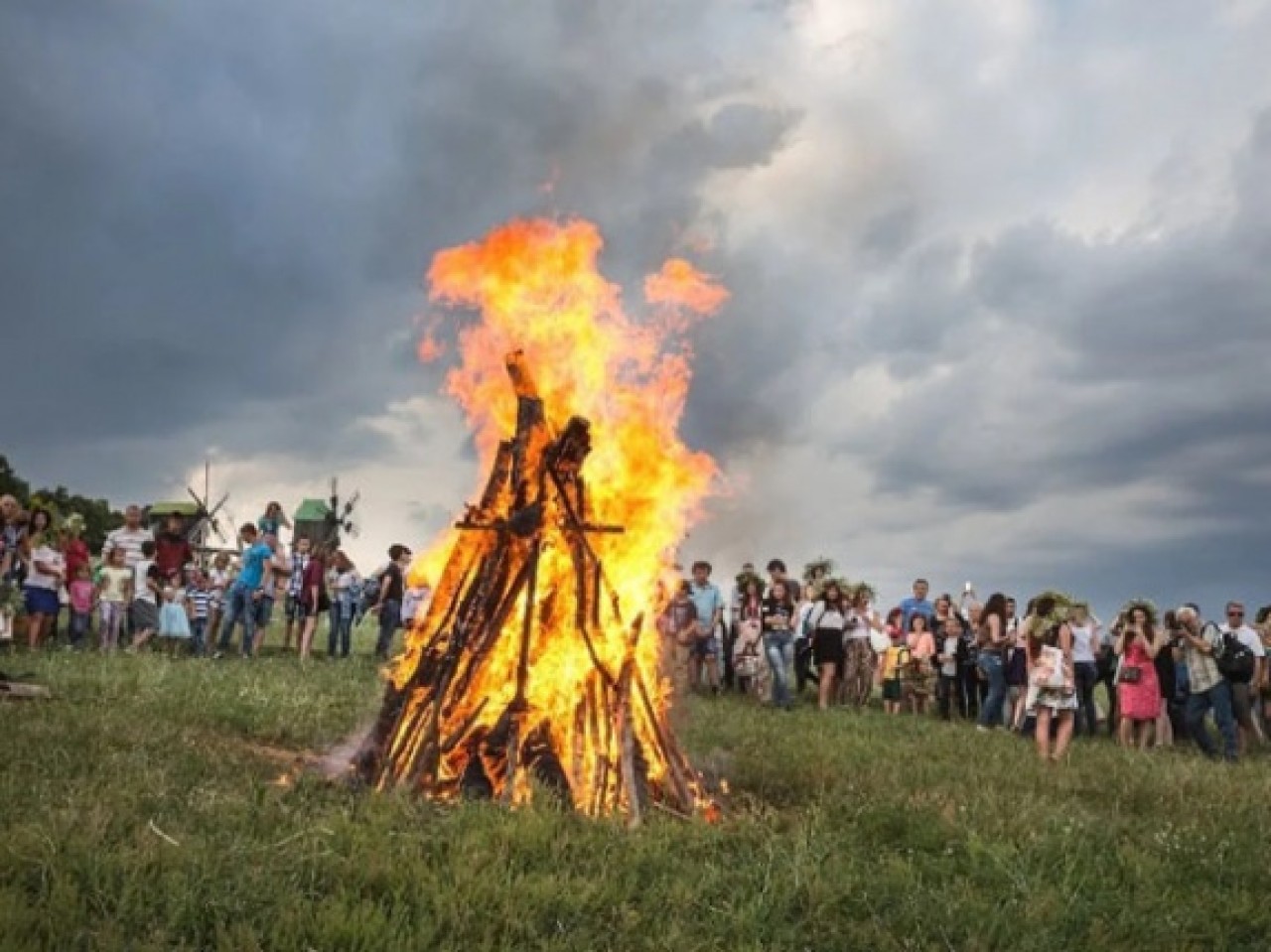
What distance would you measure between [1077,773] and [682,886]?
7766mm

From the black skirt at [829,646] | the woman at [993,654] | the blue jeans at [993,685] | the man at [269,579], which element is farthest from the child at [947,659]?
the man at [269,579]

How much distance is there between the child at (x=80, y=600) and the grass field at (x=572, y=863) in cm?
829

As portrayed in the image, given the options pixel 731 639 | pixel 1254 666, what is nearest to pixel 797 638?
pixel 731 639

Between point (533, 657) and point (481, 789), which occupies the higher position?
point (533, 657)

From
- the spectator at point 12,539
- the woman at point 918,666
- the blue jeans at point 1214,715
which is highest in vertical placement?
the spectator at point 12,539

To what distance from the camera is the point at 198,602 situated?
69.6 feet

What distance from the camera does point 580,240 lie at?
36.8 feet

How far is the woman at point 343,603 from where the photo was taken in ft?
71.0

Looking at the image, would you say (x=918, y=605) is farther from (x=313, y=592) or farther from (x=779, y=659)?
(x=313, y=592)

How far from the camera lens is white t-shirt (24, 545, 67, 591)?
18.1 metres

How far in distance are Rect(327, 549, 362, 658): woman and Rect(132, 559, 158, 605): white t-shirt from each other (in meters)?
3.16

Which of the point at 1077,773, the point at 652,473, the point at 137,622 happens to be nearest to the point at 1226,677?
the point at 1077,773

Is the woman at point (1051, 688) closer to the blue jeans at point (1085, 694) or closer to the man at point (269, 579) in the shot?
the blue jeans at point (1085, 694)

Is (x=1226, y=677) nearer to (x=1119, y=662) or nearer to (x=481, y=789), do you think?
(x=1119, y=662)
